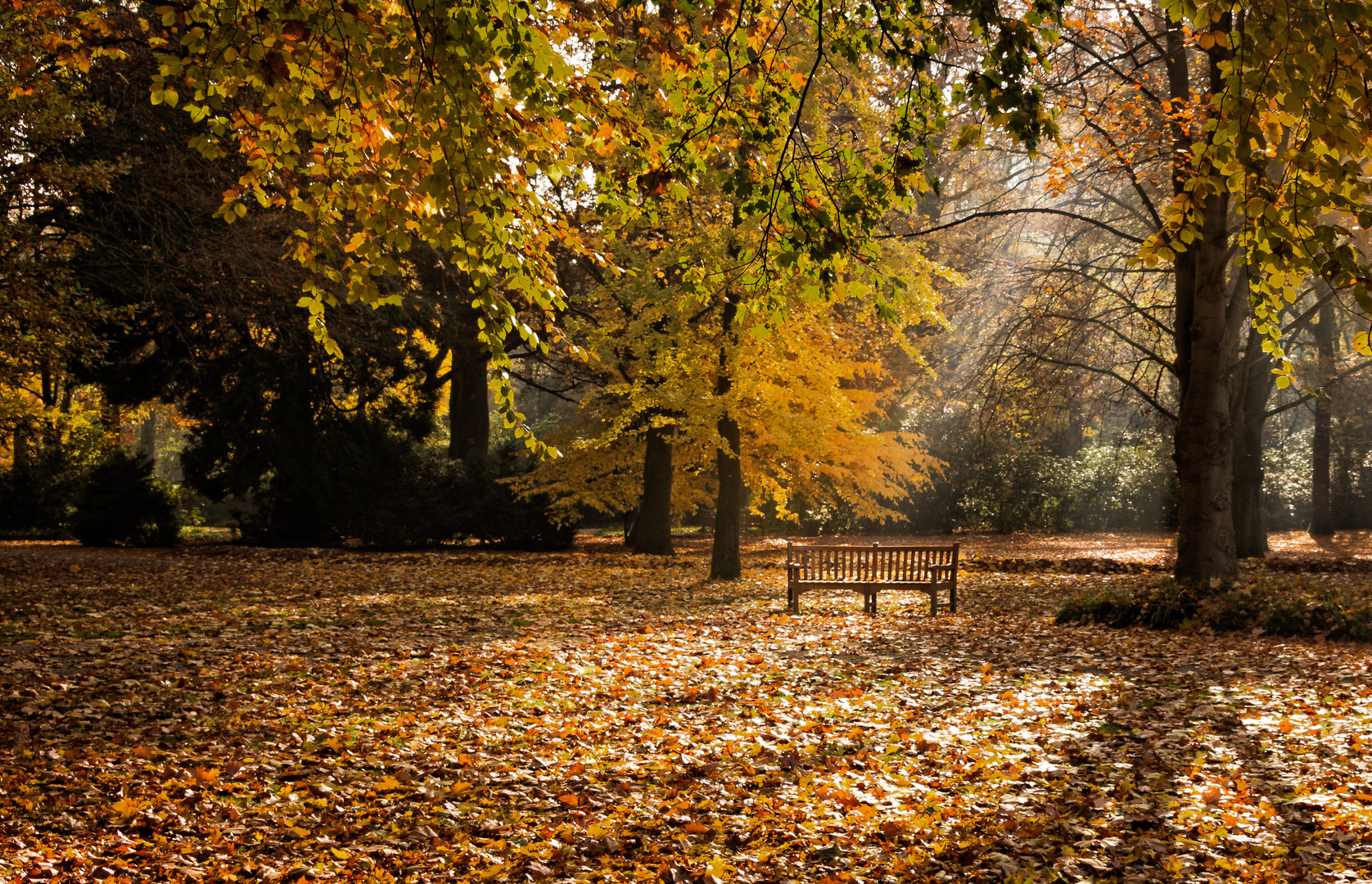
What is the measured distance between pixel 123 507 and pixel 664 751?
1706 centimetres

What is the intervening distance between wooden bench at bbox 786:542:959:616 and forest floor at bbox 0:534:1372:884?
3.87ft

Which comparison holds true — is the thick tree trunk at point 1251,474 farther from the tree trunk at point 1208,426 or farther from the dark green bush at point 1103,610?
the dark green bush at point 1103,610

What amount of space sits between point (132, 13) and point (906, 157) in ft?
40.7

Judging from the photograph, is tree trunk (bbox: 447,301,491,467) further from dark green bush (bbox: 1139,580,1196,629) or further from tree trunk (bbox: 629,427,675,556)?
dark green bush (bbox: 1139,580,1196,629)

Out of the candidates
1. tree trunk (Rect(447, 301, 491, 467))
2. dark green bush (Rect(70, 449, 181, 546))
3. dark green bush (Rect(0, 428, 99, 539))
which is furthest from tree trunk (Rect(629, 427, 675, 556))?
dark green bush (Rect(0, 428, 99, 539))

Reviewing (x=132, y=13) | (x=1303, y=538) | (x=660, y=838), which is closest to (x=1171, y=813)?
(x=660, y=838)

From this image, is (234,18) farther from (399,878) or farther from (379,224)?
(399,878)

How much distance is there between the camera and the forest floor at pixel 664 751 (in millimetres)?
3354

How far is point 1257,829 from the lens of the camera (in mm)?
3504

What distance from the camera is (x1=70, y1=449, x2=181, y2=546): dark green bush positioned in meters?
17.5

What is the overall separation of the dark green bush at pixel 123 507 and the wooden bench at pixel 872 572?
14.0 meters

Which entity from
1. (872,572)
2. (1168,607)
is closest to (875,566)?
(872,572)

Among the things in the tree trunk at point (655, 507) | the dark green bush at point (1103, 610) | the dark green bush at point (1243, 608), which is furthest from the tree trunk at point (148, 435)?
the dark green bush at point (1243, 608)

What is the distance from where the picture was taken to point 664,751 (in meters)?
4.67
